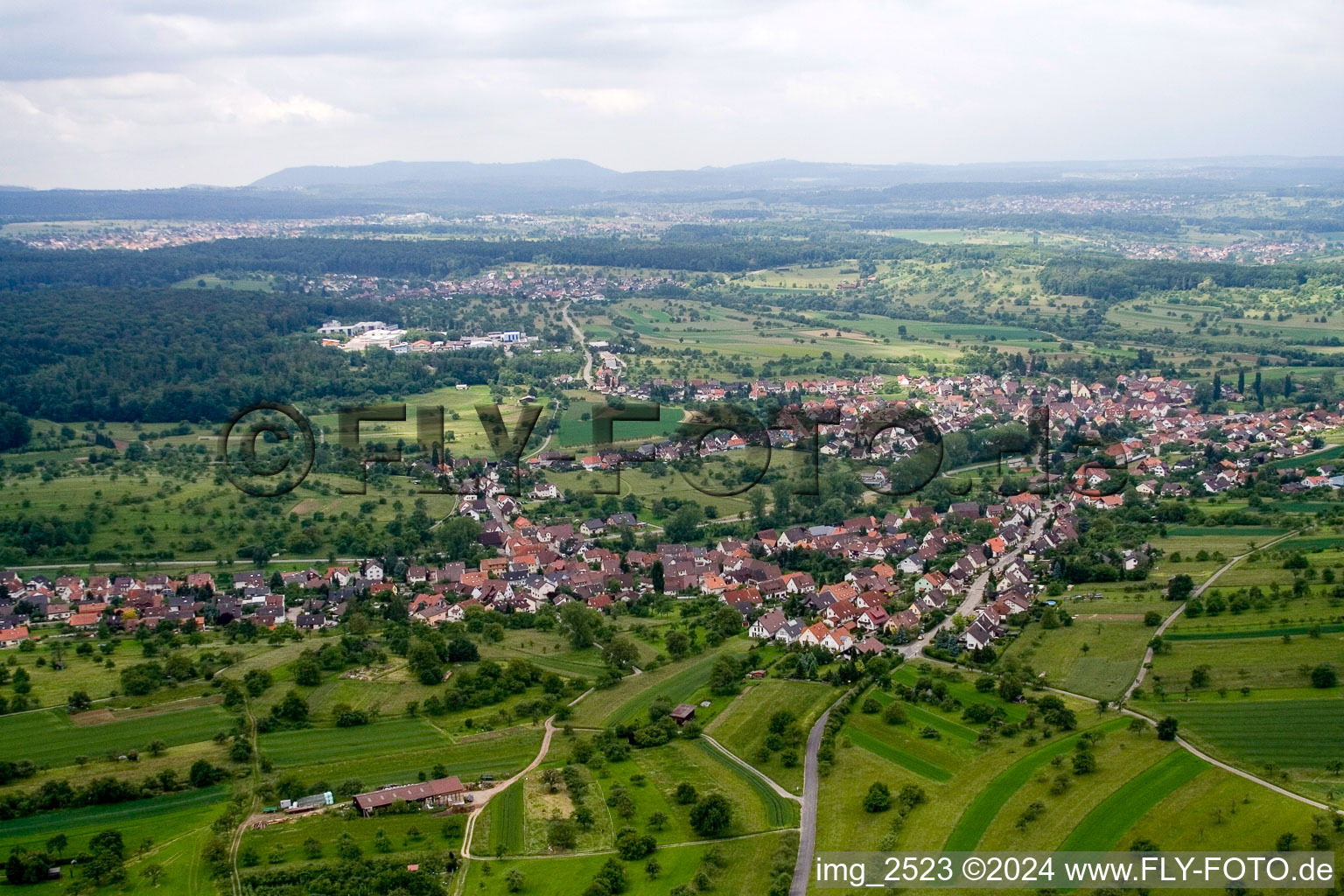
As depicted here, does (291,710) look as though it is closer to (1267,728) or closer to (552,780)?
(552,780)

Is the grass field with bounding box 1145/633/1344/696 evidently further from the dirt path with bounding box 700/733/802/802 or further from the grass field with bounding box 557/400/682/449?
the grass field with bounding box 557/400/682/449

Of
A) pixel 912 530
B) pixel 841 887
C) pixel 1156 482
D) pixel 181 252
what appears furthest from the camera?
pixel 181 252

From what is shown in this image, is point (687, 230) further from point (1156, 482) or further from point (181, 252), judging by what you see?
point (1156, 482)

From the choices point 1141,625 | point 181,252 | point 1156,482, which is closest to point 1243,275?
point 1156,482

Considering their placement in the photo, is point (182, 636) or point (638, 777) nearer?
point (638, 777)

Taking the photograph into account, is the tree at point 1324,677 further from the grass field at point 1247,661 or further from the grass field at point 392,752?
the grass field at point 392,752

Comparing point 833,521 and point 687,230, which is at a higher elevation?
point 687,230
